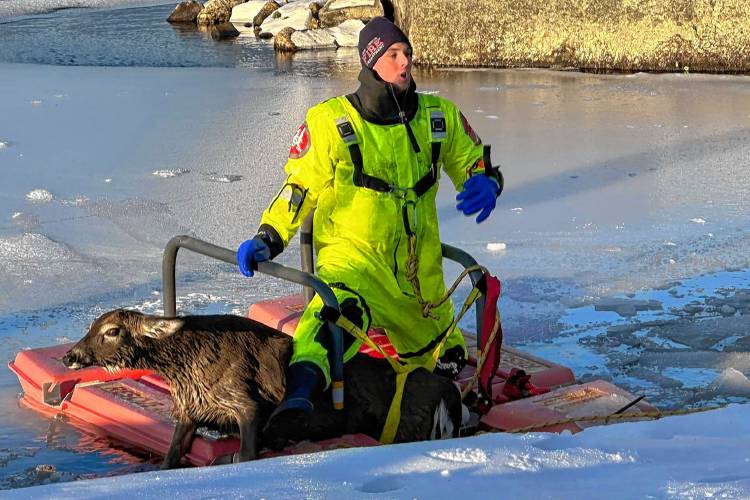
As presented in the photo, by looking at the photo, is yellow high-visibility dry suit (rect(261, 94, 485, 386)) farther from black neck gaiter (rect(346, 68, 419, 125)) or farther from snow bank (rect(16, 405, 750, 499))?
snow bank (rect(16, 405, 750, 499))

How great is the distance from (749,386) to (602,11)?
7.83 m

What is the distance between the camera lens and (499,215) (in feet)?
22.2

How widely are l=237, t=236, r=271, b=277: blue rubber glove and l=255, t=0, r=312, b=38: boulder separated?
12511mm

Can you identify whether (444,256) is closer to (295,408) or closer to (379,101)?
(379,101)

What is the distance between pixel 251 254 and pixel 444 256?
0.78 meters

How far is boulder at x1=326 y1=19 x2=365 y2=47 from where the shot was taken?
15188mm

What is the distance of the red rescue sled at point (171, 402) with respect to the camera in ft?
12.1

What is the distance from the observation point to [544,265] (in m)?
5.89

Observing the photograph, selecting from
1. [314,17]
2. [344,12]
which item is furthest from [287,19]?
[344,12]

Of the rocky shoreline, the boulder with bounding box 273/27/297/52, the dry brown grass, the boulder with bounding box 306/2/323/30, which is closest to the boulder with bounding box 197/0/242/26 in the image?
the boulder with bounding box 306/2/323/30

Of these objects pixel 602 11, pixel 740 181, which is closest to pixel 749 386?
pixel 740 181

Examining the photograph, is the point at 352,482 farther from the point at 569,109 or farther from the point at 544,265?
the point at 569,109

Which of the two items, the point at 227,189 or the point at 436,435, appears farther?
the point at 227,189

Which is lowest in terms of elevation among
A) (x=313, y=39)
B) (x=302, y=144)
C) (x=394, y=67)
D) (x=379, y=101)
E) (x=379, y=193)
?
(x=313, y=39)
